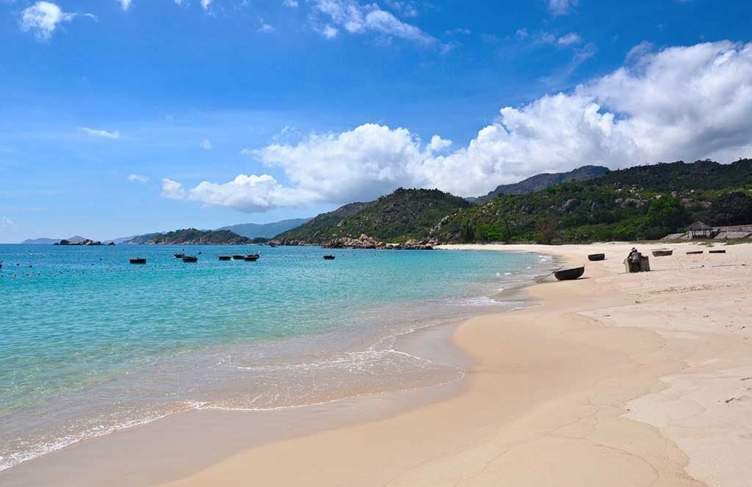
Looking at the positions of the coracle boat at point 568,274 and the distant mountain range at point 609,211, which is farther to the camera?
the distant mountain range at point 609,211

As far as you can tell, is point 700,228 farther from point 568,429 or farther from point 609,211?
point 568,429

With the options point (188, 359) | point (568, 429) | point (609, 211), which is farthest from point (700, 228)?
point (568, 429)

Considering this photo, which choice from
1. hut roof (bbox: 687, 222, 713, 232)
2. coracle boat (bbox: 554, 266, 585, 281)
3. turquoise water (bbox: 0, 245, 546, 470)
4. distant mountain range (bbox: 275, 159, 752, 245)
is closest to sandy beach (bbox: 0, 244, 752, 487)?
turquoise water (bbox: 0, 245, 546, 470)

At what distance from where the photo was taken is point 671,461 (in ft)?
15.6

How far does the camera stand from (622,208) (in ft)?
417

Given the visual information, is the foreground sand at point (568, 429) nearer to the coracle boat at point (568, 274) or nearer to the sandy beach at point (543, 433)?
the sandy beach at point (543, 433)

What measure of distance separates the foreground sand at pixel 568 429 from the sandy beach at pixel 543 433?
0.07ft

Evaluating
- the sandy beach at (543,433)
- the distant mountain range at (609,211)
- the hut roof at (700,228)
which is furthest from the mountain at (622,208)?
the sandy beach at (543,433)

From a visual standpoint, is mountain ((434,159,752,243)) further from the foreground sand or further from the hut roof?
the foreground sand

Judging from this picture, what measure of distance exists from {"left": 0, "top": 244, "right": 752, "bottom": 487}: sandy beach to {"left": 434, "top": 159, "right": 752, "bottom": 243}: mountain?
3765 inches

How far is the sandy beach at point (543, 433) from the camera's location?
189 inches

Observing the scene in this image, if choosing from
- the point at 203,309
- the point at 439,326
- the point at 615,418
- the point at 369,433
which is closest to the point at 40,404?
the point at 369,433

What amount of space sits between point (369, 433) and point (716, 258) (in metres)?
38.1

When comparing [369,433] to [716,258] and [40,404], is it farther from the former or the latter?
[716,258]
